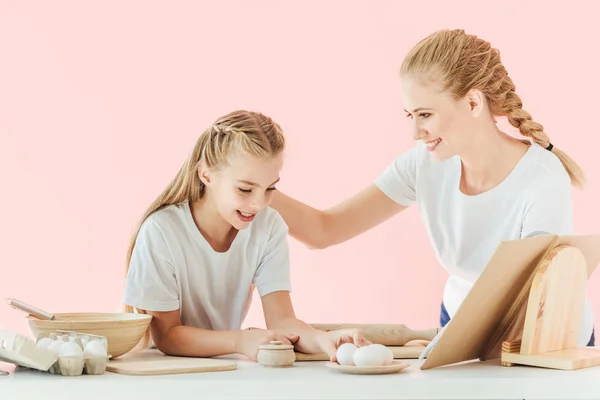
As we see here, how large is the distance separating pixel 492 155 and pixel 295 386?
3.06 ft

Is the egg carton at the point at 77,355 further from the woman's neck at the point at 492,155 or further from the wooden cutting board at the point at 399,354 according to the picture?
the woman's neck at the point at 492,155

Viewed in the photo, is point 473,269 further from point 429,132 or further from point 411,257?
point 411,257

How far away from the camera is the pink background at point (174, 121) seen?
3.44m

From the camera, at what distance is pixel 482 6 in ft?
11.0

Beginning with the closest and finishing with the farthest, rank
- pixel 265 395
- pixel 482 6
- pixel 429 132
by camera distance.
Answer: pixel 265 395
pixel 429 132
pixel 482 6

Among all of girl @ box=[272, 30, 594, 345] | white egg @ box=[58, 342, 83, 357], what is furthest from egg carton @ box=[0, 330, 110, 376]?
girl @ box=[272, 30, 594, 345]

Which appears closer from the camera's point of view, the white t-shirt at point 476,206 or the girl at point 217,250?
the girl at point 217,250

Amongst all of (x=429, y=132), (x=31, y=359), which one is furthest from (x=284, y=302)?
(x=31, y=359)

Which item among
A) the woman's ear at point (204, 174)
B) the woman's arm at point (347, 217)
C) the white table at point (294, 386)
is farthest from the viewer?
the woman's arm at point (347, 217)

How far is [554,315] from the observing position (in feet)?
5.03

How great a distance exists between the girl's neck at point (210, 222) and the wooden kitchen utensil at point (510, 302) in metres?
0.57

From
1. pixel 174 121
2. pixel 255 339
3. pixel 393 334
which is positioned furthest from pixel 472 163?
pixel 174 121

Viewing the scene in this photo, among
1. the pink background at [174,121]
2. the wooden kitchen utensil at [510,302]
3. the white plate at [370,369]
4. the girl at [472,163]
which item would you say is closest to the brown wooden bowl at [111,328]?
the white plate at [370,369]

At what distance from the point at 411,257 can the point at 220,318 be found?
5.58 feet
